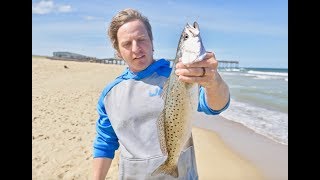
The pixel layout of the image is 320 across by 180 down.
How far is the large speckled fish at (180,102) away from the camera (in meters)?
1.59

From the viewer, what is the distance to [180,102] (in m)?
1.72

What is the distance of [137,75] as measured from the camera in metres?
2.33

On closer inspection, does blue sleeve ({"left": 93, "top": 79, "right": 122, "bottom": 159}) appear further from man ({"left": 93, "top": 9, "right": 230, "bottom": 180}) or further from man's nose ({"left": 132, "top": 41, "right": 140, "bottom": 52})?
man's nose ({"left": 132, "top": 41, "right": 140, "bottom": 52})

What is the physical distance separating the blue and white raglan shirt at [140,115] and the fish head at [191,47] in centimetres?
57

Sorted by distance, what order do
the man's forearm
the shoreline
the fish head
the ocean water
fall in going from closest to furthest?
the fish head
the man's forearm
the shoreline
the ocean water

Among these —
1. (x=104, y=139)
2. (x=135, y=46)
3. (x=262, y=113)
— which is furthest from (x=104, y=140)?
(x=262, y=113)

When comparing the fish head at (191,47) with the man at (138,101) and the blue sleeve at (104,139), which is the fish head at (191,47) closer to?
the man at (138,101)

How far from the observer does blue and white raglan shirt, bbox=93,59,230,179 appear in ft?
7.34

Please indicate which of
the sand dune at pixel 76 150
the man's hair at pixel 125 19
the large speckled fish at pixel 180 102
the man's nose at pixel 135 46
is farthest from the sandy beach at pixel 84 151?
the large speckled fish at pixel 180 102

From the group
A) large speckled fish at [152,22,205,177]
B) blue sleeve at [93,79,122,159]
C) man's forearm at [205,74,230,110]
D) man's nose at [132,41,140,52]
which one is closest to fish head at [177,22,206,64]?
large speckled fish at [152,22,205,177]

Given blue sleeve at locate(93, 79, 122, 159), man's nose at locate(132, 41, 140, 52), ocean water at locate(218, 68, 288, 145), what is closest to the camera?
man's nose at locate(132, 41, 140, 52)

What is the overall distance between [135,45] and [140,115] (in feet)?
1.24

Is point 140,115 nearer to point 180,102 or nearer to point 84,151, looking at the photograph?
point 180,102
